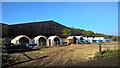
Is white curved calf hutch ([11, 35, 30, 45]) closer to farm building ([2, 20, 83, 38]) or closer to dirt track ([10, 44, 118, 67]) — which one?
farm building ([2, 20, 83, 38])

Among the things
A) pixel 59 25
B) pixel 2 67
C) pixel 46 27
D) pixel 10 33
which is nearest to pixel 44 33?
pixel 46 27

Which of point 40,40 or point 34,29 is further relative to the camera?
point 34,29

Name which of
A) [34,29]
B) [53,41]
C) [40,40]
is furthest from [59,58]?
[34,29]

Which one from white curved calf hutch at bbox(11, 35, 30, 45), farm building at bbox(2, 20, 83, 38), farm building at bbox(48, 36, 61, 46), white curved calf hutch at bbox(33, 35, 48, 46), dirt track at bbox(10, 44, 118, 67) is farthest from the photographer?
farm building at bbox(48, 36, 61, 46)

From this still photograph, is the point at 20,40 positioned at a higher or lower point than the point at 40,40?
higher

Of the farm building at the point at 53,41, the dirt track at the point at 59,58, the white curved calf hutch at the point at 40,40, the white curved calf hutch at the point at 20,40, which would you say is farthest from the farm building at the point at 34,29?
the dirt track at the point at 59,58

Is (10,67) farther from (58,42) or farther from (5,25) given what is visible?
(58,42)

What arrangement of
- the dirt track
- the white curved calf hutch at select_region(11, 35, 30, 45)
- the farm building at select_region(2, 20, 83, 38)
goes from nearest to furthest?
the dirt track, the white curved calf hutch at select_region(11, 35, 30, 45), the farm building at select_region(2, 20, 83, 38)

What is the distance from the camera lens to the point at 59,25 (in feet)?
190

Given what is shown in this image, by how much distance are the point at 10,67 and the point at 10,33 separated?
30.5 meters

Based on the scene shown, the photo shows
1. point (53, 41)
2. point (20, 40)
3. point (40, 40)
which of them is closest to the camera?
point (20, 40)

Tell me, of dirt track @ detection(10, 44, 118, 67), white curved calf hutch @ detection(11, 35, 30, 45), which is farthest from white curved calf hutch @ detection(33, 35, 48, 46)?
dirt track @ detection(10, 44, 118, 67)

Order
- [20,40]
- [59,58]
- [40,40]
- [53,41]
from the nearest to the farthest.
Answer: [59,58], [20,40], [40,40], [53,41]

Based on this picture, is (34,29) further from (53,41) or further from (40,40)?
(53,41)
